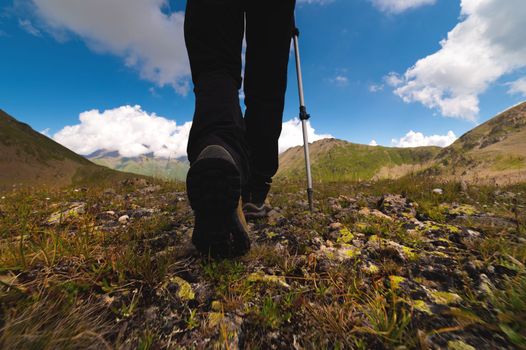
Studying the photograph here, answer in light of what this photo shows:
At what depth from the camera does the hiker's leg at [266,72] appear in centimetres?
239

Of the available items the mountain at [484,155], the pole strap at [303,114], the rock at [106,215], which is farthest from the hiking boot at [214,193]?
the mountain at [484,155]

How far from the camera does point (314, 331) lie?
4.25ft

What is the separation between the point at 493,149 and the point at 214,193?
464 feet

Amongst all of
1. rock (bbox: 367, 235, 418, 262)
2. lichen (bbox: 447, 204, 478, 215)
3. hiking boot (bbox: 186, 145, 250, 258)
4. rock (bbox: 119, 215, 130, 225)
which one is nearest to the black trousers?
hiking boot (bbox: 186, 145, 250, 258)

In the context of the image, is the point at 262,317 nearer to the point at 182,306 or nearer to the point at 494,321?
the point at 182,306

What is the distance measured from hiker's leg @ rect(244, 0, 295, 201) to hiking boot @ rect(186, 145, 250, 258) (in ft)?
3.40

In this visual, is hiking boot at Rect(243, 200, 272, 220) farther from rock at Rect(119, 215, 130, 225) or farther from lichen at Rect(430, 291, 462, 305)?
lichen at Rect(430, 291, 462, 305)

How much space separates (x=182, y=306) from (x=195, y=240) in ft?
1.45

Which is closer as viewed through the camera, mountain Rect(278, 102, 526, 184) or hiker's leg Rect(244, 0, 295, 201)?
hiker's leg Rect(244, 0, 295, 201)

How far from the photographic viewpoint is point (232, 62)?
2.12m

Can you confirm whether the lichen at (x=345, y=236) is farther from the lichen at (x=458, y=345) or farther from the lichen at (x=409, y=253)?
the lichen at (x=458, y=345)

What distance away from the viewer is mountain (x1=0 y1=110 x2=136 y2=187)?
418 ft

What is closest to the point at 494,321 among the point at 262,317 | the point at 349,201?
the point at 262,317

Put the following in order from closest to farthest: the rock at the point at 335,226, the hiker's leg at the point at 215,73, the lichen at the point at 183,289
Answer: the lichen at the point at 183,289 < the hiker's leg at the point at 215,73 < the rock at the point at 335,226
